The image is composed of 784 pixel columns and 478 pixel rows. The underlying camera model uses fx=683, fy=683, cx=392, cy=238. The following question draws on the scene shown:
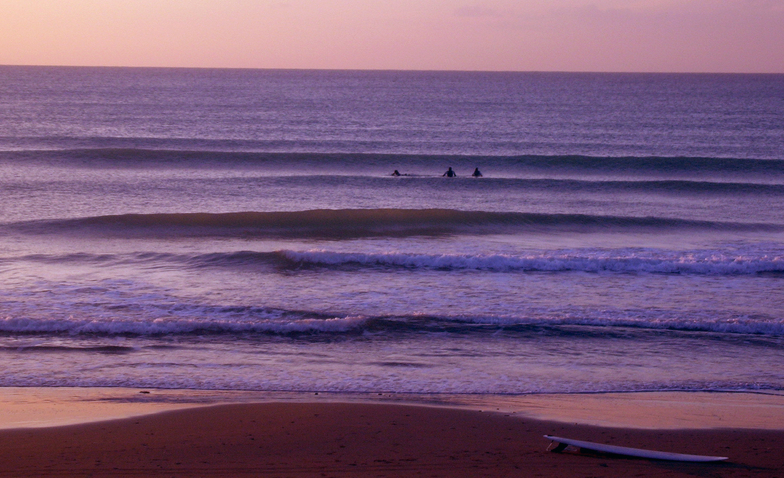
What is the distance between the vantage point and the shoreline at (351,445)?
5672 millimetres

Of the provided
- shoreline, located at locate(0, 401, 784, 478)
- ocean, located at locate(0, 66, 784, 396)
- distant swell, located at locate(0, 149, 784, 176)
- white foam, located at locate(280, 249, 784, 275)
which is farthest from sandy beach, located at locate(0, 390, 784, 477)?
distant swell, located at locate(0, 149, 784, 176)

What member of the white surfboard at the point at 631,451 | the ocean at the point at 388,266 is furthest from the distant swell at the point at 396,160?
the white surfboard at the point at 631,451

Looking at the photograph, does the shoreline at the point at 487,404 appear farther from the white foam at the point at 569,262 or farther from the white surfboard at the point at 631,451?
the white foam at the point at 569,262

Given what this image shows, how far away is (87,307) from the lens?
1088cm

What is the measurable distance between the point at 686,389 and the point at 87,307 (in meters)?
8.80

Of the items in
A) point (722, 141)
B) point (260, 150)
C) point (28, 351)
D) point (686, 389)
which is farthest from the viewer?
point (722, 141)

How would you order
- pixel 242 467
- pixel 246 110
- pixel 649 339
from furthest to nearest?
1. pixel 246 110
2. pixel 649 339
3. pixel 242 467

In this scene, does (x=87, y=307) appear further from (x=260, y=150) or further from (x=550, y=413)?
(x=260, y=150)

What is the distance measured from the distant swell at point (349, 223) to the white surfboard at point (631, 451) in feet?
39.3

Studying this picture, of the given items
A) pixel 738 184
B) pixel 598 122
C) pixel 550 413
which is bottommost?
pixel 550 413

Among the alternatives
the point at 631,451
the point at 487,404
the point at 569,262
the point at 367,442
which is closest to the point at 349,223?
the point at 569,262

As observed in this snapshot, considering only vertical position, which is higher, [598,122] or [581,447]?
[598,122]

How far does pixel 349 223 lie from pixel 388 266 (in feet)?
16.1

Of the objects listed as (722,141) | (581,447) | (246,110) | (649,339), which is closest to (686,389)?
(649,339)
